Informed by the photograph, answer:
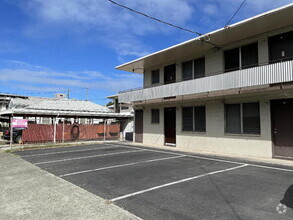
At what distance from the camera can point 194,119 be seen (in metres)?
14.0

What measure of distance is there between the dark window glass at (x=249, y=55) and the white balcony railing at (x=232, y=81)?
1.31 metres

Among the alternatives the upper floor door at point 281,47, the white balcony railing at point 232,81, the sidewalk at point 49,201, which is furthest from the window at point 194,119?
the sidewalk at point 49,201

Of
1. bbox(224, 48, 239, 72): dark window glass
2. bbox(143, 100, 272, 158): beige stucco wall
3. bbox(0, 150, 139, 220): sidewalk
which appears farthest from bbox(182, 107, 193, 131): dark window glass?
bbox(0, 150, 139, 220): sidewalk

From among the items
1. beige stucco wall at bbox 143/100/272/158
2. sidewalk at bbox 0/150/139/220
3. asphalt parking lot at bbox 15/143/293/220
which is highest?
beige stucco wall at bbox 143/100/272/158

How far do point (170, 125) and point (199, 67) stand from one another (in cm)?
458

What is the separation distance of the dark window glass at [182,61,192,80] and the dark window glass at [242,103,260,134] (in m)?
4.41

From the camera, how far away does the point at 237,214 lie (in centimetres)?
399

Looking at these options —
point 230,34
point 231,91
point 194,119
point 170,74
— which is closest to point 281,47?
point 230,34

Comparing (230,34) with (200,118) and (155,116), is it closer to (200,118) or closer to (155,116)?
(200,118)

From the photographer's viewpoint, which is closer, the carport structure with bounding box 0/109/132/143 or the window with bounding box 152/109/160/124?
the window with bounding box 152/109/160/124

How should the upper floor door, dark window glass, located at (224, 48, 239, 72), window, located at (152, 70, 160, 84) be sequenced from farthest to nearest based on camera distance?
1. window, located at (152, 70, 160, 84)
2. dark window glass, located at (224, 48, 239, 72)
3. the upper floor door

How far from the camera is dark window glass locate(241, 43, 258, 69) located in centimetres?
1115

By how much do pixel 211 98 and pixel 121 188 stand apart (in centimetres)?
Result: 855

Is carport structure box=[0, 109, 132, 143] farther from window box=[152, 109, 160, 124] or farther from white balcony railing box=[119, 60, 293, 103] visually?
white balcony railing box=[119, 60, 293, 103]
